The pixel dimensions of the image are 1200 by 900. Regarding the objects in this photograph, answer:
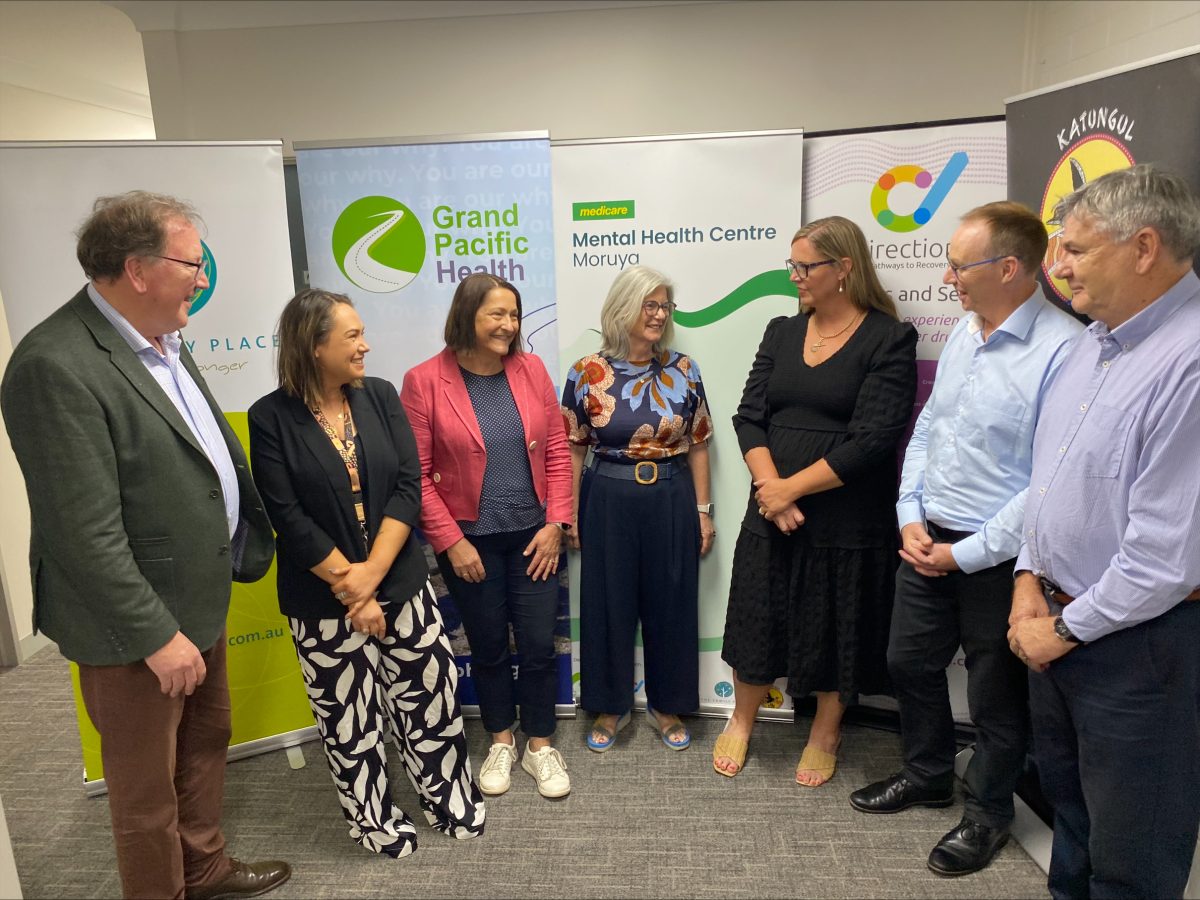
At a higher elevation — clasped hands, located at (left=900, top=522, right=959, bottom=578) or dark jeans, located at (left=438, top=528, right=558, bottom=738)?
clasped hands, located at (left=900, top=522, right=959, bottom=578)

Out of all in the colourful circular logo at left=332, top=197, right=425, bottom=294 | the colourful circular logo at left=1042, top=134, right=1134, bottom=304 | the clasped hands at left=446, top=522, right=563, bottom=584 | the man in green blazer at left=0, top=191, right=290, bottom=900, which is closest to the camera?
the man in green blazer at left=0, top=191, right=290, bottom=900

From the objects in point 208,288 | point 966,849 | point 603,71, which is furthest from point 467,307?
Answer: point 603,71

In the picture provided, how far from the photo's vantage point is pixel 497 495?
242 centimetres

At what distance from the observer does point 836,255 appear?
229cm

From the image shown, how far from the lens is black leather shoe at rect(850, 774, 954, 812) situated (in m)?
2.36

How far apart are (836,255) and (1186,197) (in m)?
0.96

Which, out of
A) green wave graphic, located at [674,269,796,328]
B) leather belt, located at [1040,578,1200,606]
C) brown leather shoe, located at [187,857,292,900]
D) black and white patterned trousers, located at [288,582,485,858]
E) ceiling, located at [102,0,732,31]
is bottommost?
brown leather shoe, located at [187,857,292,900]

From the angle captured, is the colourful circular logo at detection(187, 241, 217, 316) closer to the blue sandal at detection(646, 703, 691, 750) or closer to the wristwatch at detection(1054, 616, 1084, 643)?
the blue sandal at detection(646, 703, 691, 750)

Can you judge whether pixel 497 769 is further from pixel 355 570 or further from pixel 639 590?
pixel 355 570

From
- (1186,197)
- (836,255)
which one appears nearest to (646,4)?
(836,255)

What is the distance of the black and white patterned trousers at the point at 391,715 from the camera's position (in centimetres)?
208

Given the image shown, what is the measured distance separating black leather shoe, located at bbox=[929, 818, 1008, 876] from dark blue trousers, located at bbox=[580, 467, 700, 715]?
0.88 metres

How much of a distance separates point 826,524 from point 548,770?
1.19 metres

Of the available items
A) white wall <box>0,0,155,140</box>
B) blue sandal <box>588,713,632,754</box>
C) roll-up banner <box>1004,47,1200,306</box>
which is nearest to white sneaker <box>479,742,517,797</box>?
blue sandal <box>588,713,632,754</box>
